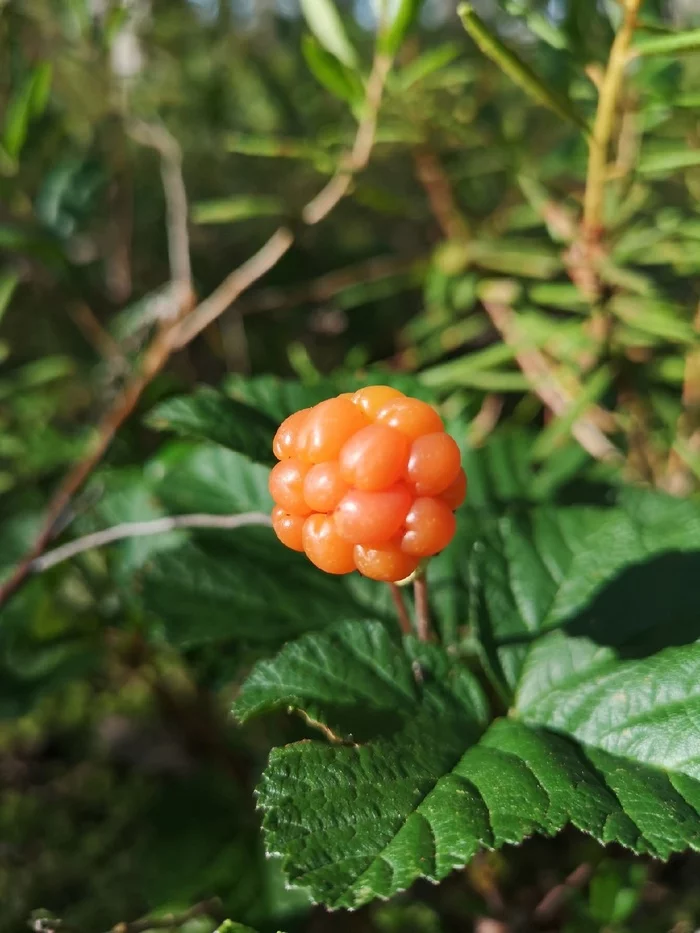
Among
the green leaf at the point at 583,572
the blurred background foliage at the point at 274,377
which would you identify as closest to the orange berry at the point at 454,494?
the green leaf at the point at 583,572

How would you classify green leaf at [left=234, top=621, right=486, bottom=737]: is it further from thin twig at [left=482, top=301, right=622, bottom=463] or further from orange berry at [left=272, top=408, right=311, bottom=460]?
thin twig at [left=482, top=301, right=622, bottom=463]

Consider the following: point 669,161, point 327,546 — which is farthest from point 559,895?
point 669,161

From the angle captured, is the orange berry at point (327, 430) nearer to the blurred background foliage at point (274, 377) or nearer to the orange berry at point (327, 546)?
the orange berry at point (327, 546)

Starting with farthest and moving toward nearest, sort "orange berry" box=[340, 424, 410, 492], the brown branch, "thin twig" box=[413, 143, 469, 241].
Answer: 1. "thin twig" box=[413, 143, 469, 241]
2. the brown branch
3. "orange berry" box=[340, 424, 410, 492]

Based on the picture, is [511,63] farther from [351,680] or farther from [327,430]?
[351,680]

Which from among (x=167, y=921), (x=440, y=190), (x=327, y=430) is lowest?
(x=167, y=921)

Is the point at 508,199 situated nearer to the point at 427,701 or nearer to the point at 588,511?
the point at 588,511

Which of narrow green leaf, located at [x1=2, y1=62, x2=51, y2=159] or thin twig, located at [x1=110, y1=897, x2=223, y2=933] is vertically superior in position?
narrow green leaf, located at [x1=2, y1=62, x2=51, y2=159]

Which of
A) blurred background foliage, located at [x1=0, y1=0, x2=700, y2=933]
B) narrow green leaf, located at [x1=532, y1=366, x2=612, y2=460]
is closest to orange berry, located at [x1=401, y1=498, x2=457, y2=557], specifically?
blurred background foliage, located at [x1=0, y1=0, x2=700, y2=933]
